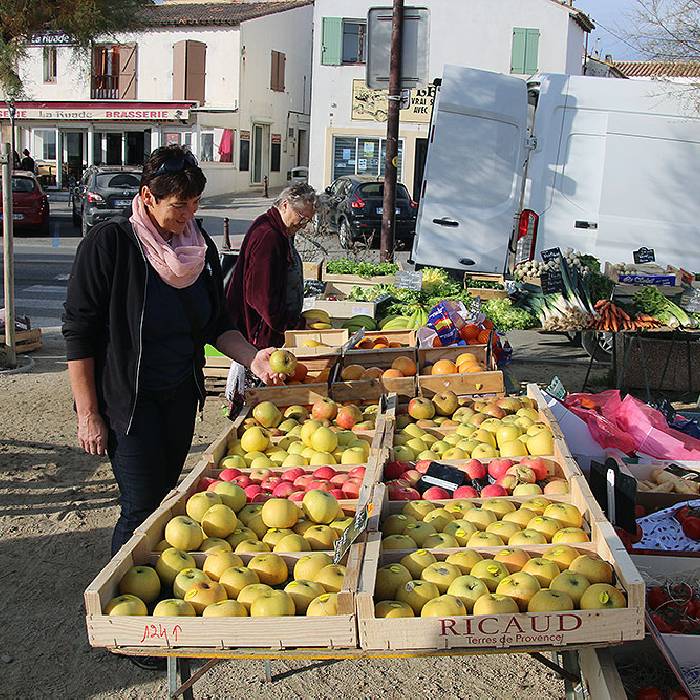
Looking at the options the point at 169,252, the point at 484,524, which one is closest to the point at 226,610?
the point at 484,524

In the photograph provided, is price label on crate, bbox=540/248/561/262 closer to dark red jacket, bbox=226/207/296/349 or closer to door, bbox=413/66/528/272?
door, bbox=413/66/528/272

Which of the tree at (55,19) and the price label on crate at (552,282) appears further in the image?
the tree at (55,19)

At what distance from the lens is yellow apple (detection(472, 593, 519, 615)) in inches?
101

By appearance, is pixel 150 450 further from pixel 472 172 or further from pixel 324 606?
pixel 472 172

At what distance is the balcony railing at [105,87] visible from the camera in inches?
1436

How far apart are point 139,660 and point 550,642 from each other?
1907mm

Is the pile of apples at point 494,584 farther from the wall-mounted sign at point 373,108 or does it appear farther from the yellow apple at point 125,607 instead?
the wall-mounted sign at point 373,108

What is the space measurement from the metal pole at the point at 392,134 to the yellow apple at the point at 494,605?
8.65 meters

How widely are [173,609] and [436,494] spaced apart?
1.24 metres

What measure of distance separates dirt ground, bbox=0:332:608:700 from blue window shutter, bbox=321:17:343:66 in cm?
2317

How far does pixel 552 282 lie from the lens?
7.30 meters

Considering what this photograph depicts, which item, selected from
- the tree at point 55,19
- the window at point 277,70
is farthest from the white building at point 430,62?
the tree at point 55,19

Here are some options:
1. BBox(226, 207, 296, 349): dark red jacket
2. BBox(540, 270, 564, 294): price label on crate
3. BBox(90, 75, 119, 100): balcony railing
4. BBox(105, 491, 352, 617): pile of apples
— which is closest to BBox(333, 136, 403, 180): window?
BBox(90, 75, 119, 100): balcony railing

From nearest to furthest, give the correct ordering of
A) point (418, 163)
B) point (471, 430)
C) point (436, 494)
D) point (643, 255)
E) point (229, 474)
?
1. point (436, 494)
2. point (229, 474)
3. point (471, 430)
4. point (643, 255)
5. point (418, 163)
